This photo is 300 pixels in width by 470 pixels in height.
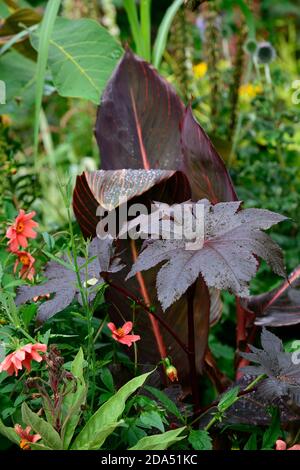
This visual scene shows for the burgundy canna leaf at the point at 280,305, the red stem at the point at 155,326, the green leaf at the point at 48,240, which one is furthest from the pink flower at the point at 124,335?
the burgundy canna leaf at the point at 280,305

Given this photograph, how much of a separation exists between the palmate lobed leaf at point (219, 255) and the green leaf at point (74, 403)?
0.16m

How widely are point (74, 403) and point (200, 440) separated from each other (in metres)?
0.25

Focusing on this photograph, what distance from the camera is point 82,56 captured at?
5.98 ft

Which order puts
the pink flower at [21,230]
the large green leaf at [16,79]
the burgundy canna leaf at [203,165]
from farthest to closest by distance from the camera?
the large green leaf at [16,79]
the burgundy canna leaf at [203,165]
the pink flower at [21,230]

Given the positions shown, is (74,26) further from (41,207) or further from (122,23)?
(122,23)

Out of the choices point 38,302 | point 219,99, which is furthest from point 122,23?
point 38,302

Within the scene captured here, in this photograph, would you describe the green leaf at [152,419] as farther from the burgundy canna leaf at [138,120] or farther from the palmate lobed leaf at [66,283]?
the burgundy canna leaf at [138,120]

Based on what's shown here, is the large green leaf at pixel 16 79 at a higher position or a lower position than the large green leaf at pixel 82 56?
lower

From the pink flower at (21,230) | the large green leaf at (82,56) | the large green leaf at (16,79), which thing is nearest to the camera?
the pink flower at (21,230)

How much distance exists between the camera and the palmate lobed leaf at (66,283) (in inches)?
44.9

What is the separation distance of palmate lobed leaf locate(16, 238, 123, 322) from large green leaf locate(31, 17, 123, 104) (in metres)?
0.63

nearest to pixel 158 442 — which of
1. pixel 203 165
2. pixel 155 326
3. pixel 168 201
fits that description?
pixel 155 326

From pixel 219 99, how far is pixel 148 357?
3.81ft

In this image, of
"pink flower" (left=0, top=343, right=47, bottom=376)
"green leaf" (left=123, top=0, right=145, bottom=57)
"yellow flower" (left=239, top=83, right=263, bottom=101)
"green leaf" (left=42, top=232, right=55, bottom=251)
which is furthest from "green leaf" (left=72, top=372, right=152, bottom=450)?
"yellow flower" (left=239, top=83, right=263, bottom=101)
